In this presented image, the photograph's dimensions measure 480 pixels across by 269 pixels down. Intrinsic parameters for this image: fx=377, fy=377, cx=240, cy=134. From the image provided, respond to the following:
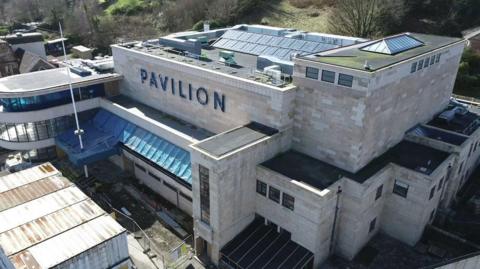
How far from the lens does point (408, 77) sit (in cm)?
3956

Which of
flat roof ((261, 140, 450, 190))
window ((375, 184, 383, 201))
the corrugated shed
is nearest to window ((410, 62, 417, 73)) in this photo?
flat roof ((261, 140, 450, 190))

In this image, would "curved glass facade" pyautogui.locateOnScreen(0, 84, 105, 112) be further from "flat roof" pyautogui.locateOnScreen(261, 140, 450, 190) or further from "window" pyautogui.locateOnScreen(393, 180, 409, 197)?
"window" pyautogui.locateOnScreen(393, 180, 409, 197)

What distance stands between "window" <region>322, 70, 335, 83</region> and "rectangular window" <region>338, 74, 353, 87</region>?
0.75 meters

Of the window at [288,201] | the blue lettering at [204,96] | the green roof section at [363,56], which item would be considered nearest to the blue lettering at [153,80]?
the blue lettering at [204,96]

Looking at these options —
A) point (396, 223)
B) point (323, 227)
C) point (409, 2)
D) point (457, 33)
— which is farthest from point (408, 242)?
point (409, 2)

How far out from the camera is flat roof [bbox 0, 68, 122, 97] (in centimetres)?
5141

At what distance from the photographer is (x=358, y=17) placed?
85.1 metres

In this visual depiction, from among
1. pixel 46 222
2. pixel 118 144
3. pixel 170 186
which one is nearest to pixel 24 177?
pixel 46 222

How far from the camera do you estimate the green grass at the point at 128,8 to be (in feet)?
425

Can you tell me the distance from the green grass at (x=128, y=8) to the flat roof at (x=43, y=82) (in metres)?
76.4

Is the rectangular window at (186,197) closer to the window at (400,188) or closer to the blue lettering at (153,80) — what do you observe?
the blue lettering at (153,80)

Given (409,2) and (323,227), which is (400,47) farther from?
(409,2)

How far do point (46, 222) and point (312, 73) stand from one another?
28863 millimetres

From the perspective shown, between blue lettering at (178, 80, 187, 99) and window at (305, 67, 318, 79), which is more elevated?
window at (305, 67, 318, 79)
